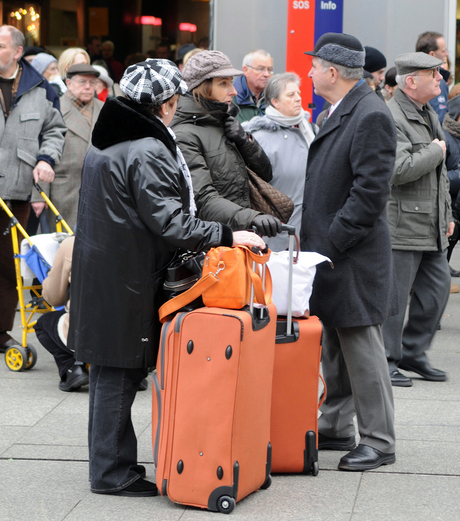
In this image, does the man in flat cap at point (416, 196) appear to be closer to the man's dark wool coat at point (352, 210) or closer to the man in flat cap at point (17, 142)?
the man's dark wool coat at point (352, 210)

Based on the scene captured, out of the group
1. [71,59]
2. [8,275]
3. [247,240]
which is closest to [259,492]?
[247,240]

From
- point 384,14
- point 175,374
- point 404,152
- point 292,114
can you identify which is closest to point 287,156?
point 292,114

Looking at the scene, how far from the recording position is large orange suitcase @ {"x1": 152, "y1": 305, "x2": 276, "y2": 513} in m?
3.51

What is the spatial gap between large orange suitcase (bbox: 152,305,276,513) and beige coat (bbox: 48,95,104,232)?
14.5 ft

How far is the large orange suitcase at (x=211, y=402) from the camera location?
11.5 ft

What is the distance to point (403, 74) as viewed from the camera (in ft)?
18.4

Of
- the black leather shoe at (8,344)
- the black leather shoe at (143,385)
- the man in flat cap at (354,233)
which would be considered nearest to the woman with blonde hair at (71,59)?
the black leather shoe at (8,344)

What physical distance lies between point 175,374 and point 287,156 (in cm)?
246

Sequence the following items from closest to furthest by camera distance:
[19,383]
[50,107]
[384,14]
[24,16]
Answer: [19,383] → [50,107] → [384,14] → [24,16]

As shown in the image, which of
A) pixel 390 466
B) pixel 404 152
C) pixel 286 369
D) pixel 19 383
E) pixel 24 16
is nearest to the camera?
pixel 286 369

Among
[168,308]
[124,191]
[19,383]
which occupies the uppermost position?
[124,191]

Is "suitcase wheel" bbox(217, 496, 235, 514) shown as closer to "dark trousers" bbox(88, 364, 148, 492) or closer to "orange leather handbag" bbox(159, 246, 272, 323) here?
"dark trousers" bbox(88, 364, 148, 492)

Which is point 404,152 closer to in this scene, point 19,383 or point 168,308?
point 168,308

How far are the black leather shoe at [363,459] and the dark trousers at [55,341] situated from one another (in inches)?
84.7
